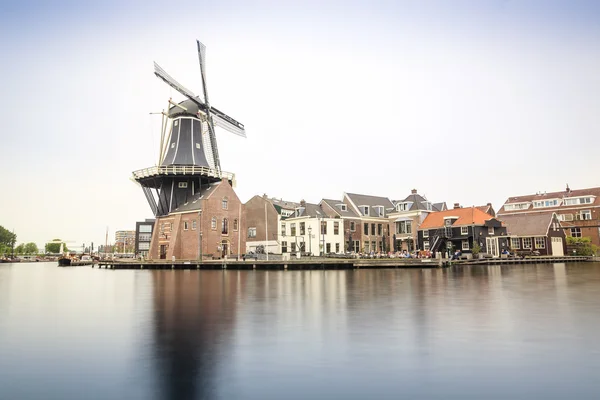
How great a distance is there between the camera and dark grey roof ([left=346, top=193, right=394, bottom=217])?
218 feet

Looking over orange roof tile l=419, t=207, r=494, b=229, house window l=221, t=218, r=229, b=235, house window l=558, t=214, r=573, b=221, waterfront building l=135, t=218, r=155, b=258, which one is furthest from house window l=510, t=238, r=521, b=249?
waterfront building l=135, t=218, r=155, b=258

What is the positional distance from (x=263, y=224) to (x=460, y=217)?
27077 millimetres

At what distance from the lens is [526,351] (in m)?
9.12

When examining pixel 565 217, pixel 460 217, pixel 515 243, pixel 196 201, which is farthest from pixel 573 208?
pixel 196 201

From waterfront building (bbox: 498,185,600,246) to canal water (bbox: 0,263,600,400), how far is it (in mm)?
64500

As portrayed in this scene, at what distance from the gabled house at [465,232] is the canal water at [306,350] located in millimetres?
39734

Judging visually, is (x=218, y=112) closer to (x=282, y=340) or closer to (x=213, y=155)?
(x=213, y=155)

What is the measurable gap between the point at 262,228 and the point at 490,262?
3037 cm

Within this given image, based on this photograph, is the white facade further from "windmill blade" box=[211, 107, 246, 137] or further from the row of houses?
"windmill blade" box=[211, 107, 246, 137]

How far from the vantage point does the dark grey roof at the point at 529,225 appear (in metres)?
Result: 63.5

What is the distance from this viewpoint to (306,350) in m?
9.21

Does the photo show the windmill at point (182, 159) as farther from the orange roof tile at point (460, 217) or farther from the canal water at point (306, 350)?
the canal water at point (306, 350)

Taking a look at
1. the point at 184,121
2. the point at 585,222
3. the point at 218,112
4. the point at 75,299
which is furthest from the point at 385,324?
the point at 585,222

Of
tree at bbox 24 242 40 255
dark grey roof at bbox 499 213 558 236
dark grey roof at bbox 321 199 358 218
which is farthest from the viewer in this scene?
tree at bbox 24 242 40 255
